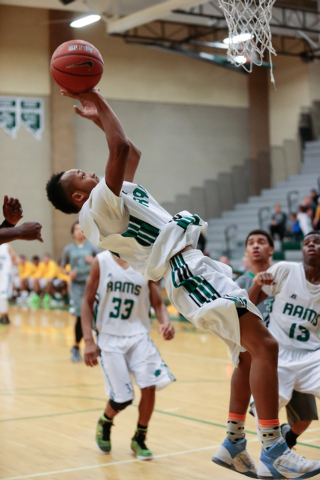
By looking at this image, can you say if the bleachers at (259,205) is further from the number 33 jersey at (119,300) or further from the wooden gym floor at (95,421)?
the number 33 jersey at (119,300)

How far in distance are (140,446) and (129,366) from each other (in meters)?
0.59

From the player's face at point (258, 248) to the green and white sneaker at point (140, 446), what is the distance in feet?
4.95

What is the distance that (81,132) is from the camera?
65.0 ft

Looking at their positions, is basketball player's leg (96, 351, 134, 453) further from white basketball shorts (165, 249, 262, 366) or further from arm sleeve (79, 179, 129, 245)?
arm sleeve (79, 179, 129, 245)

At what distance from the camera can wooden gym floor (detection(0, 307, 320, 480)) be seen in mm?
4371

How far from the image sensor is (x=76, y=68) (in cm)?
323

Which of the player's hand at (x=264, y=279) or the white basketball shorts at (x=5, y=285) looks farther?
the white basketball shorts at (x=5, y=285)

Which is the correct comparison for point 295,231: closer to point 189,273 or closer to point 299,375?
point 299,375

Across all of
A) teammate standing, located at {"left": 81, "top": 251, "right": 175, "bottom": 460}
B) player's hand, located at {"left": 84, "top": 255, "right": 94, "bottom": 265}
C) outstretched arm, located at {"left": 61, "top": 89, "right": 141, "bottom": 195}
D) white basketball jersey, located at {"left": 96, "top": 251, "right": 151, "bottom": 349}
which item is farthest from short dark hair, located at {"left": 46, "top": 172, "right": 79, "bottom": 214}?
player's hand, located at {"left": 84, "top": 255, "right": 94, "bottom": 265}

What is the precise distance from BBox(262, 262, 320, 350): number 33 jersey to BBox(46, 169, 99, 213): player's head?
5.05 feet

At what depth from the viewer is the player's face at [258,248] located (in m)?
4.65

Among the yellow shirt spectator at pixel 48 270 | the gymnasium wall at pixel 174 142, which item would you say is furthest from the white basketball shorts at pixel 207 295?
the gymnasium wall at pixel 174 142

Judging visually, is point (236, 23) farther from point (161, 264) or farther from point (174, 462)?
point (174, 462)

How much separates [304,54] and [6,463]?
17.0 meters
